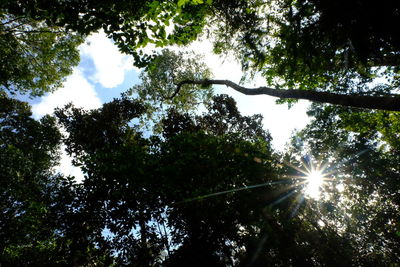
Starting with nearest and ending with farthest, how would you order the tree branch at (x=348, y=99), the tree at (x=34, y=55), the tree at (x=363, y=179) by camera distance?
the tree branch at (x=348, y=99), the tree at (x=34, y=55), the tree at (x=363, y=179)

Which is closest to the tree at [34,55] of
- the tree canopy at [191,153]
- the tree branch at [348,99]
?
the tree canopy at [191,153]

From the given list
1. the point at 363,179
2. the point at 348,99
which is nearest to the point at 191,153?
the point at 348,99

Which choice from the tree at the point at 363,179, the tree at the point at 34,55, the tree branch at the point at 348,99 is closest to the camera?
the tree branch at the point at 348,99

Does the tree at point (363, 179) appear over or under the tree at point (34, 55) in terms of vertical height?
under

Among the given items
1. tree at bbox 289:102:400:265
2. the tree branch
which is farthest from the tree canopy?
tree at bbox 289:102:400:265

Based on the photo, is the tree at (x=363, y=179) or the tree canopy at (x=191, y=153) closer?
the tree canopy at (x=191, y=153)

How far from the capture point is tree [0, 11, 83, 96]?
12.4 metres

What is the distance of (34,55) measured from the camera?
46.3 ft

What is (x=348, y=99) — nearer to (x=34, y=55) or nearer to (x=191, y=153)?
(x=191, y=153)

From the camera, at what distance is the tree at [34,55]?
12391mm

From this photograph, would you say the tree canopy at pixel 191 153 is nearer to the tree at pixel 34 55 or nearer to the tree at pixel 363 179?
the tree at pixel 34 55

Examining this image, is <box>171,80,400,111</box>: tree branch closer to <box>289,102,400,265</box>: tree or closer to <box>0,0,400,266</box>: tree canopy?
<box>0,0,400,266</box>: tree canopy

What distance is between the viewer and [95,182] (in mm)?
7316

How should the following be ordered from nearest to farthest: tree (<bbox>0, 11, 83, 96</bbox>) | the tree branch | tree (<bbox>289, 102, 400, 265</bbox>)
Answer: the tree branch
tree (<bbox>0, 11, 83, 96</bbox>)
tree (<bbox>289, 102, 400, 265</bbox>)
